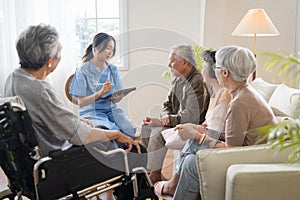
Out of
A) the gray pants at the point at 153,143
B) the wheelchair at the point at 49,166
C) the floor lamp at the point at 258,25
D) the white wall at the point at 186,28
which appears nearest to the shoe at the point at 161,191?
the gray pants at the point at 153,143

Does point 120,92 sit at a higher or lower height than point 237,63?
lower

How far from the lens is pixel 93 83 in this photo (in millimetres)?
2662

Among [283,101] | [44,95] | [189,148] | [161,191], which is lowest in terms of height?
[161,191]

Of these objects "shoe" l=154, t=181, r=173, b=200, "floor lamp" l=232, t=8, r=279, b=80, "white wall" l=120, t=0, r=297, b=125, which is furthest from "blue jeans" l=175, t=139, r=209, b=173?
"floor lamp" l=232, t=8, r=279, b=80

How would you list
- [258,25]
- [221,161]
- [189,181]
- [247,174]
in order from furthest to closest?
1. [258,25]
2. [189,181]
3. [221,161]
4. [247,174]

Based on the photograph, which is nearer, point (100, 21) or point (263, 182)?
point (263, 182)

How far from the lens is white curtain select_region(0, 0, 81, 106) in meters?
3.62

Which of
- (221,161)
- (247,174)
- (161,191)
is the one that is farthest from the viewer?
(161,191)

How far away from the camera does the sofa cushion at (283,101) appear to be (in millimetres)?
2174

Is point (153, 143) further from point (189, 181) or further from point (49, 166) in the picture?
point (49, 166)

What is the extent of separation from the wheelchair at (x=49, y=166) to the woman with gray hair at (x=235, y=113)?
0.30 meters

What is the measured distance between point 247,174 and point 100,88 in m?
1.44

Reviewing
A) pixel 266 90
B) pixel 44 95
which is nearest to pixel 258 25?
pixel 266 90

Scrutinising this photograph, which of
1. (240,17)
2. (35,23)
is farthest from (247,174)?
(35,23)
